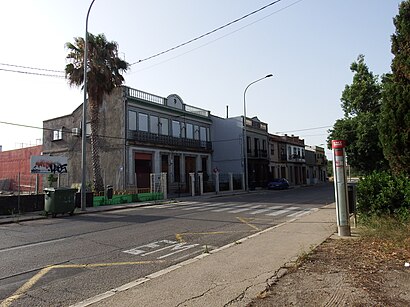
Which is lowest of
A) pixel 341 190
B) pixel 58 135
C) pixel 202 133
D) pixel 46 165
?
pixel 341 190

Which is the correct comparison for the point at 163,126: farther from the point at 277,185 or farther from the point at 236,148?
the point at 277,185

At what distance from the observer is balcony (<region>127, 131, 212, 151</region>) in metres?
30.7

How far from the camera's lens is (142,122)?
31812mm

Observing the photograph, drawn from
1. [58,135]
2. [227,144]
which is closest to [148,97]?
[58,135]

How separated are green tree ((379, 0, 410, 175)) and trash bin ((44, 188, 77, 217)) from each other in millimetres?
13769

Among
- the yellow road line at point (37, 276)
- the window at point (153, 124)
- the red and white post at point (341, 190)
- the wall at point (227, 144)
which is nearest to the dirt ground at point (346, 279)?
the red and white post at point (341, 190)

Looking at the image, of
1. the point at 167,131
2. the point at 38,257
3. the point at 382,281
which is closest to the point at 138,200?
the point at 167,131

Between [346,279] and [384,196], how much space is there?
491cm

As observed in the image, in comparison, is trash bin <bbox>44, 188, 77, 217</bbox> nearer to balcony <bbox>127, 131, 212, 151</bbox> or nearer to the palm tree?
the palm tree

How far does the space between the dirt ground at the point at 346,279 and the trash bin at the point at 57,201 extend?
42.5ft

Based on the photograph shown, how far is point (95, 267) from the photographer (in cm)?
675

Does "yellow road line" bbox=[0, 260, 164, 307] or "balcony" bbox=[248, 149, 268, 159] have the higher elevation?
"balcony" bbox=[248, 149, 268, 159]

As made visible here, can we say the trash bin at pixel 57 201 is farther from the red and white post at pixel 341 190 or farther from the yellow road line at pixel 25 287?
the red and white post at pixel 341 190

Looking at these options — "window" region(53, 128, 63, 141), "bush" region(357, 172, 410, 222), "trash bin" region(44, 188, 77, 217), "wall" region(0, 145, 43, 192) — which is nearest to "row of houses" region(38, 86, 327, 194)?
"window" region(53, 128, 63, 141)
